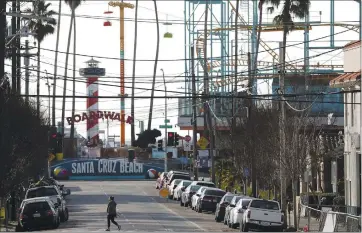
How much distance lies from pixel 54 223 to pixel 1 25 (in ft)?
35.6

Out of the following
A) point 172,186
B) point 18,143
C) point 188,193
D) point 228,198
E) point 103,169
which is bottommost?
point 103,169

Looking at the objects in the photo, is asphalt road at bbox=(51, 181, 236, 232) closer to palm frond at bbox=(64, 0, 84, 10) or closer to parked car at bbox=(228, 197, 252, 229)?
parked car at bbox=(228, 197, 252, 229)

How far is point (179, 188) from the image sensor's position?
66.8m

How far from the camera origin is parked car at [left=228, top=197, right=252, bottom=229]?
142ft

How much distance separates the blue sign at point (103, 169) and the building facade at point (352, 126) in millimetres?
53980

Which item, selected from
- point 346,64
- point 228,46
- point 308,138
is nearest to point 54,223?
point 308,138

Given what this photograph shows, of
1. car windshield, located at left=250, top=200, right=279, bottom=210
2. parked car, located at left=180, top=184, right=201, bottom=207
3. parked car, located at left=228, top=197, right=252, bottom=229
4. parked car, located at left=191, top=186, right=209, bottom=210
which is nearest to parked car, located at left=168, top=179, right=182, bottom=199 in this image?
parked car, located at left=180, top=184, right=201, bottom=207

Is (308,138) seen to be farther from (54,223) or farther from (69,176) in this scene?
(69,176)

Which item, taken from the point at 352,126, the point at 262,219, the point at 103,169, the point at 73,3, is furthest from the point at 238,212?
the point at 73,3

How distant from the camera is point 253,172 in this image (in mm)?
56188

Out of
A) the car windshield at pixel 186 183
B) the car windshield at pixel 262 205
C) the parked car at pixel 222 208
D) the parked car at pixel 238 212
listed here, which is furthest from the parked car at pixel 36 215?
the car windshield at pixel 186 183

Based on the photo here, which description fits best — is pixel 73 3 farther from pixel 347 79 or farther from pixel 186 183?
pixel 347 79

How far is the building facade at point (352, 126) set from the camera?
4644cm

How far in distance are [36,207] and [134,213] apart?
11604 millimetres
